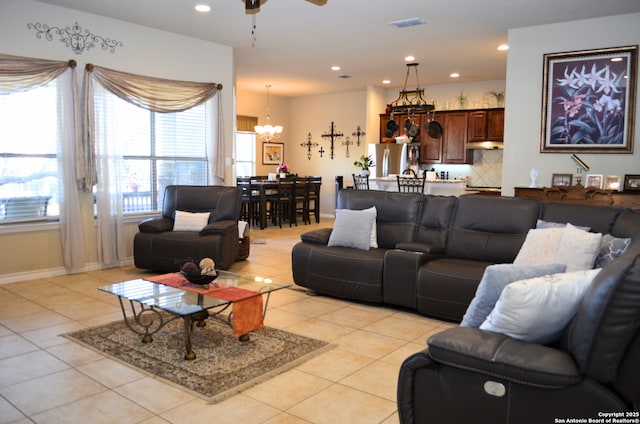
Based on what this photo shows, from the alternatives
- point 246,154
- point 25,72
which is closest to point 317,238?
point 25,72

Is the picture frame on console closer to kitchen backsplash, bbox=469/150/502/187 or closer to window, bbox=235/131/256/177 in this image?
kitchen backsplash, bbox=469/150/502/187

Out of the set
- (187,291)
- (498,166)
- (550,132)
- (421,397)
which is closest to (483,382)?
(421,397)

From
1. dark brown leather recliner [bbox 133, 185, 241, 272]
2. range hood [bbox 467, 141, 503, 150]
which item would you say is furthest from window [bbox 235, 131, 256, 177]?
dark brown leather recliner [bbox 133, 185, 241, 272]

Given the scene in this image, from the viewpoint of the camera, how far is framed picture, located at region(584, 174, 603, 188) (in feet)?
18.2

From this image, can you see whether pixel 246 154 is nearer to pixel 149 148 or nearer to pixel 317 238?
pixel 149 148

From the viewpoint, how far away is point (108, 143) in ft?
19.1

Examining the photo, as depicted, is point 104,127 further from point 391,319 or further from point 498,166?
point 498,166

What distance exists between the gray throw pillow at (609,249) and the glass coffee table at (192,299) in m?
2.12

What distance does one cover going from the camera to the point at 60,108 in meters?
5.41

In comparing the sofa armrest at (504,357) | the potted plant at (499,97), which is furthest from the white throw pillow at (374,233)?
the potted plant at (499,97)

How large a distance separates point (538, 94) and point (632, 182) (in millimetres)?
1419

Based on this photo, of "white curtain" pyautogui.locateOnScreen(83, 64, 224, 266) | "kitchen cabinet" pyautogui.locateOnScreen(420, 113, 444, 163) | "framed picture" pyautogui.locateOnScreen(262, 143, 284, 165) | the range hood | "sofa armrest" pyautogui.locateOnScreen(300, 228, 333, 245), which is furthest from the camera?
"framed picture" pyautogui.locateOnScreen(262, 143, 284, 165)

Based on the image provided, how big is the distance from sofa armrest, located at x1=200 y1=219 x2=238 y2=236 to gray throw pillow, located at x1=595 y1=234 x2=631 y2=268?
3.56 metres

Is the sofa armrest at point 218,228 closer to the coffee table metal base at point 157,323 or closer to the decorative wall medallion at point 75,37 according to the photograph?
the coffee table metal base at point 157,323
